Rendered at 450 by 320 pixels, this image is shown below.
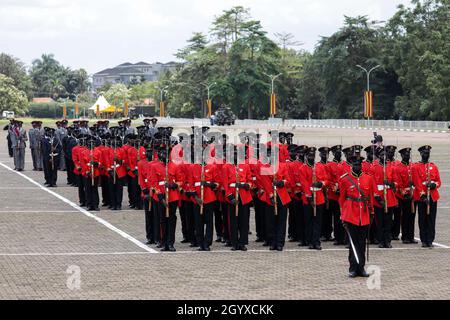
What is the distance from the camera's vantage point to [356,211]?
44.3ft

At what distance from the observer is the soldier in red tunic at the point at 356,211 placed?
13.3m

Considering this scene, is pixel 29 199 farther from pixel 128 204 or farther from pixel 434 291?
pixel 434 291

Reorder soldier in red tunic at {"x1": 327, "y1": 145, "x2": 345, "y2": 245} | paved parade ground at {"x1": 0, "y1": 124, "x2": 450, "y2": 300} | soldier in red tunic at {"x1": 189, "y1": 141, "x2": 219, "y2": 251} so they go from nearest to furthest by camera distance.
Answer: paved parade ground at {"x1": 0, "y1": 124, "x2": 450, "y2": 300}
soldier in red tunic at {"x1": 189, "y1": 141, "x2": 219, "y2": 251}
soldier in red tunic at {"x1": 327, "y1": 145, "x2": 345, "y2": 245}

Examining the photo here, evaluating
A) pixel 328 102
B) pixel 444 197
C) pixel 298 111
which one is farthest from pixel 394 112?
pixel 444 197

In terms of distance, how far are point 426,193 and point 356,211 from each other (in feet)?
10.8

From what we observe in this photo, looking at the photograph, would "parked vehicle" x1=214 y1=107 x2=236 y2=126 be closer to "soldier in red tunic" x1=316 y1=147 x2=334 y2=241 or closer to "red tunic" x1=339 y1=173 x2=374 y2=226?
"soldier in red tunic" x1=316 y1=147 x2=334 y2=241

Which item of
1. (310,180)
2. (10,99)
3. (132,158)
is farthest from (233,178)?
(10,99)

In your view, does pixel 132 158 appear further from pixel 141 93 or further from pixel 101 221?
pixel 141 93

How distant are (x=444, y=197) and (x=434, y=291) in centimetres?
1359

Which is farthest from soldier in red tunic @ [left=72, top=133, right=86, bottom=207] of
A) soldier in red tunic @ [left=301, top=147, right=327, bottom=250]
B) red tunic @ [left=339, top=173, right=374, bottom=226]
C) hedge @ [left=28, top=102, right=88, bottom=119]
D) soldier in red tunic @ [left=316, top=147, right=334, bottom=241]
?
hedge @ [left=28, top=102, right=88, bottom=119]

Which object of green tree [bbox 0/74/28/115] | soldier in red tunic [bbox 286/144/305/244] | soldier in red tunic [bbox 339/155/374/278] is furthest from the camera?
green tree [bbox 0/74/28/115]

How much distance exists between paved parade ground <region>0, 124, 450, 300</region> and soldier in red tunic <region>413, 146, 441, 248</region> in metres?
0.30

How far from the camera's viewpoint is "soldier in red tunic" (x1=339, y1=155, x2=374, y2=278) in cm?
1327

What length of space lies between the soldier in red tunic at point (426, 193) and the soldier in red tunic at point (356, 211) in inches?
111
